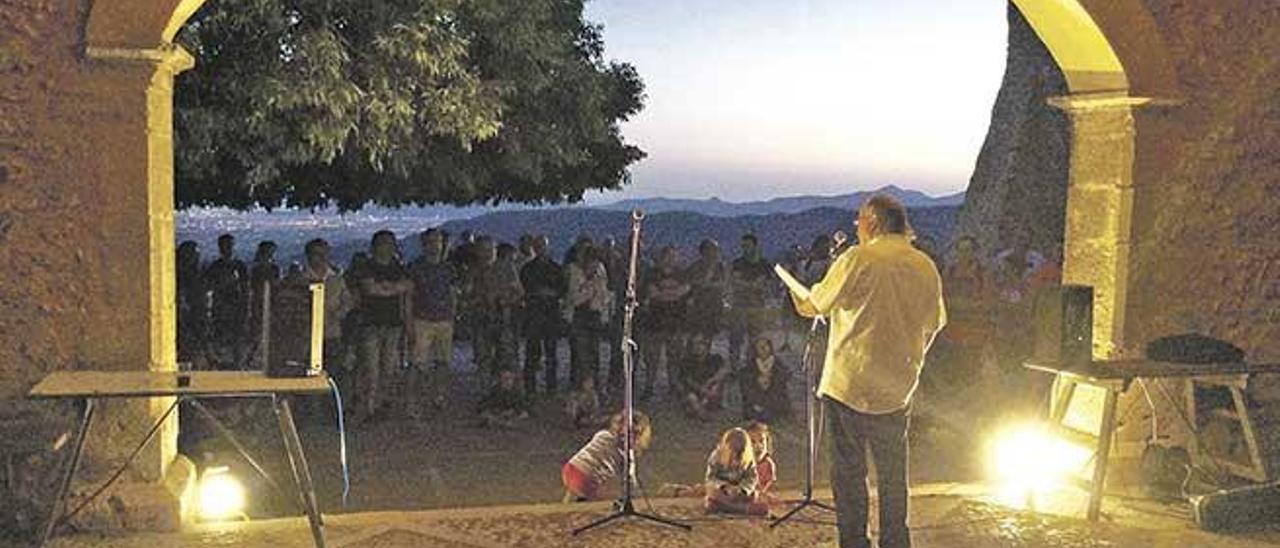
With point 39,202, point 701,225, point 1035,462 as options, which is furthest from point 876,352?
point 701,225

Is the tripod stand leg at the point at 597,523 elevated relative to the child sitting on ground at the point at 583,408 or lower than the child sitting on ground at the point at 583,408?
elevated

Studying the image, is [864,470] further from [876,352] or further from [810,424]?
[810,424]

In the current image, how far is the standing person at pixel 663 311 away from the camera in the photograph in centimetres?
1075

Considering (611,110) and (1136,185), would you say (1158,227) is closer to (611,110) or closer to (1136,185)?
(1136,185)

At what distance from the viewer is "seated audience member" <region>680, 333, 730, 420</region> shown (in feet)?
33.6

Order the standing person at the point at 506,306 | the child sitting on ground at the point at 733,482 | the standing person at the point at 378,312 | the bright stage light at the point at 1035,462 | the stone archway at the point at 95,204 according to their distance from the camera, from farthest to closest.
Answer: the standing person at the point at 506,306 → the standing person at the point at 378,312 → the bright stage light at the point at 1035,462 → the child sitting on ground at the point at 733,482 → the stone archway at the point at 95,204

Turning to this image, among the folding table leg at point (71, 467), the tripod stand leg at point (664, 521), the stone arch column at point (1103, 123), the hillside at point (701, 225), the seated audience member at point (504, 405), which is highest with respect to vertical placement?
the stone arch column at point (1103, 123)

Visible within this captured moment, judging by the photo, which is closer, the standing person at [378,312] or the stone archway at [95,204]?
the stone archway at [95,204]

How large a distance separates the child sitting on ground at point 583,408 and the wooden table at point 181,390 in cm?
460

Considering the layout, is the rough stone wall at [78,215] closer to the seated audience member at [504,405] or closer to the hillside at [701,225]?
the seated audience member at [504,405]

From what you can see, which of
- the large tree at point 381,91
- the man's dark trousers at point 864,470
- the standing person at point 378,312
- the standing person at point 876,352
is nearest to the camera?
the standing person at point 876,352

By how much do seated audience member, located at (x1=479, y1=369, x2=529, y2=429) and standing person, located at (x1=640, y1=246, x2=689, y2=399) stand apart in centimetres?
139

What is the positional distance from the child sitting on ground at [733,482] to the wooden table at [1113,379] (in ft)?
5.21

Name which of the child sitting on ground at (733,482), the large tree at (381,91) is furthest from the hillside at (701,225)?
the child sitting on ground at (733,482)
